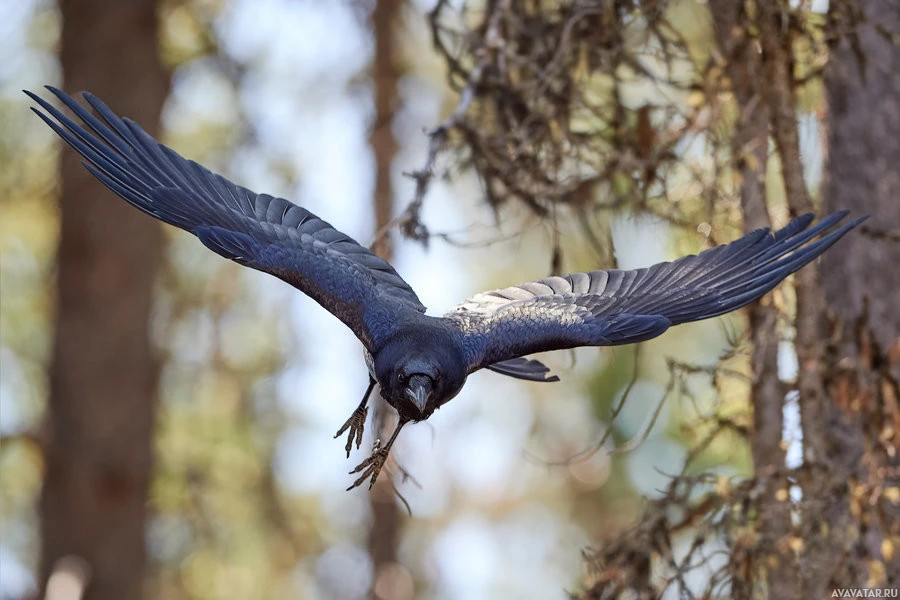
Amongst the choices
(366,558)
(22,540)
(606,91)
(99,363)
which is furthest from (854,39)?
(22,540)

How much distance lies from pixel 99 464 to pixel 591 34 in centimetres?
483

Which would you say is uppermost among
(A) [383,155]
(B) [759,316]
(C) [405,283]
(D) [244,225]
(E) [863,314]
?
(A) [383,155]

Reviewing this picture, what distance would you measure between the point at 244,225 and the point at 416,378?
41.7 inches

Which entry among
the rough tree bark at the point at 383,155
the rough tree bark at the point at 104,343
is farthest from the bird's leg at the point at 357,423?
the rough tree bark at the point at 383,155

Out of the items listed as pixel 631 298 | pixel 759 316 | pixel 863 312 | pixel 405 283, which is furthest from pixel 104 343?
pixel 863 312

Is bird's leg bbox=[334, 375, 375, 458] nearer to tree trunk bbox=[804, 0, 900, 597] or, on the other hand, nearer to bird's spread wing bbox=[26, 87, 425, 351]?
bird's spread wing bbox=[26, 87, 425, 351]

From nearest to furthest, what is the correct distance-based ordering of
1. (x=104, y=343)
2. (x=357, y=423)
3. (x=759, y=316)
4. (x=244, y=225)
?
(x=357, y=423), (x=244, y=225), (x=759, y=316), (x=104, y=343)

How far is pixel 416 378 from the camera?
12.3 ft

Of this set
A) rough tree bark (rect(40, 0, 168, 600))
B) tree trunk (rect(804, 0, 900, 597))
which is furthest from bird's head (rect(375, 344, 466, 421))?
rough tree bark (rect(40, 0, 168, 600))

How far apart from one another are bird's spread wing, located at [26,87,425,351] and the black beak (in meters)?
0.34

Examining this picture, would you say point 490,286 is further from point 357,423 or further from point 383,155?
point 357,423

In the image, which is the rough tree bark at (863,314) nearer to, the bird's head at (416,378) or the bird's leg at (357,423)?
the bird's head at (416,378)

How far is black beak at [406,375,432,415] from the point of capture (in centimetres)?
373

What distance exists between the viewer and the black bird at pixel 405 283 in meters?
4.01
